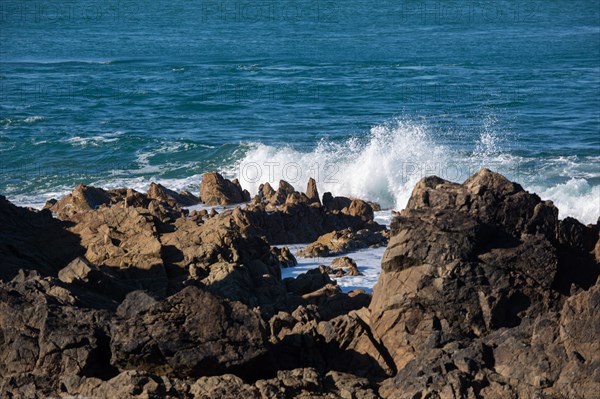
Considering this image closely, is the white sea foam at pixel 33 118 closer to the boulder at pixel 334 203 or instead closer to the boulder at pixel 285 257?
the boulder at pixel 334 203

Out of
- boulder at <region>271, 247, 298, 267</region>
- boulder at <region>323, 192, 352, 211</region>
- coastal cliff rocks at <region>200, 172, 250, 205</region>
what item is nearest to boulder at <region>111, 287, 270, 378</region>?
boulder at <region>271, 247, 298, 267</region>

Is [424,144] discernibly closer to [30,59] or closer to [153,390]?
[153,390]

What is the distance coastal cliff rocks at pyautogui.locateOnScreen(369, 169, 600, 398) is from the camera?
32.4 ft

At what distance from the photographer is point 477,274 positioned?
1095 centimetres

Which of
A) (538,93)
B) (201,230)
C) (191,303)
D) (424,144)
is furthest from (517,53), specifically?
(191,303)

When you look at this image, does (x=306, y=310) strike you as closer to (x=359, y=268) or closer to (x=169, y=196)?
(x=359, y=268)

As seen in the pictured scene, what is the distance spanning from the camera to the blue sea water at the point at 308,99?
28.9 m

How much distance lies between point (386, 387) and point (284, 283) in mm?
4863

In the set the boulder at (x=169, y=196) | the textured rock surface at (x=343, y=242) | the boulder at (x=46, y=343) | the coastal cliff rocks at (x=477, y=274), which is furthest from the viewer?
the boulder at (x=169, y=196)

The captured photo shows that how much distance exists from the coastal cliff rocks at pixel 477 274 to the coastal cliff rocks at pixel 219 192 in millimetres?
10727

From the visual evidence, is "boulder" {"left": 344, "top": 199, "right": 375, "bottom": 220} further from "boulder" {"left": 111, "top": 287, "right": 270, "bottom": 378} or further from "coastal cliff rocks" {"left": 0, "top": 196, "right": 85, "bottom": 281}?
"boulder" {"left": 111, "top": 287, "right": 270, "bottom": 378}

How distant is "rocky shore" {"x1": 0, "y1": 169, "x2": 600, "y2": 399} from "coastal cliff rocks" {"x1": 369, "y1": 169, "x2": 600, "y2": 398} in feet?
0.05

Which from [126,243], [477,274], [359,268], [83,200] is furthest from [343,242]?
[477,274]

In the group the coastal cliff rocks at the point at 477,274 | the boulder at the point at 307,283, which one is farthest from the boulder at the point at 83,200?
the coastal cliff rocks at the point at 477,274
